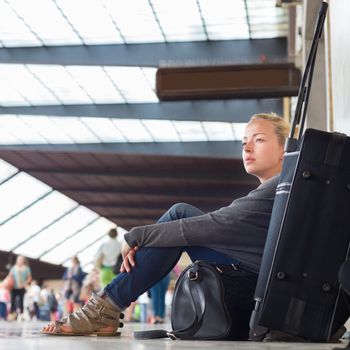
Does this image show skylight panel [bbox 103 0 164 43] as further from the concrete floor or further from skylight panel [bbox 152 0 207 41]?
the concrete floor

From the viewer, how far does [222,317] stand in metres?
2.95

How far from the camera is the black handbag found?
9.65 feet

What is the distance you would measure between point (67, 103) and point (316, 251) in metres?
19.8

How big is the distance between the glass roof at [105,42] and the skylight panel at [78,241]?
597 inches

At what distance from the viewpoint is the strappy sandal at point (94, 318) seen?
3254 mm

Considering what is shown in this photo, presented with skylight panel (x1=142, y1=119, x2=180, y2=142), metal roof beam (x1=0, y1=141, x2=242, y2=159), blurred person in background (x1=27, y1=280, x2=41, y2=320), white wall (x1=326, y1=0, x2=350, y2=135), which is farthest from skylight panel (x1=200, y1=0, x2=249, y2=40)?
blurred person in background (x1=27, y1=280, x2=41, y2=320)

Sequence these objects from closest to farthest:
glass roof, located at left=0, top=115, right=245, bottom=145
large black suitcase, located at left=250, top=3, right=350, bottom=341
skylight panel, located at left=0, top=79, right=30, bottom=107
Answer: large black suitcase, located at left=250, top=3, right=350, bottom=341
skylight panel, located at left=0, top=79, right=30, bottom=107
glass roof, located at left=0, top=115, right=245, bottom=145

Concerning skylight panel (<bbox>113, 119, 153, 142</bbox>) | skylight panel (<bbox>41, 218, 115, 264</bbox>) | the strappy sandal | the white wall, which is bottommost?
the strappy sandal

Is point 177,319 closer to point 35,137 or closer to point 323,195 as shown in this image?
point 323,195

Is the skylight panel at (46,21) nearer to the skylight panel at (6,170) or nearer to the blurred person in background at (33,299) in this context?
the blurred person in background at (33,299)

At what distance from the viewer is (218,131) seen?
23.4 m

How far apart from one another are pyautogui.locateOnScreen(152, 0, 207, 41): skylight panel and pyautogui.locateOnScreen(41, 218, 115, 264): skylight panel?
1230 inches

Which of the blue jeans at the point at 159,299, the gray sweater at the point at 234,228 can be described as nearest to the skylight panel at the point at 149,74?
the blue jeans at the point at 159,299

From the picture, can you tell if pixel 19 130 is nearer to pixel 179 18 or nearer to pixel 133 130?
pixel 133 130
